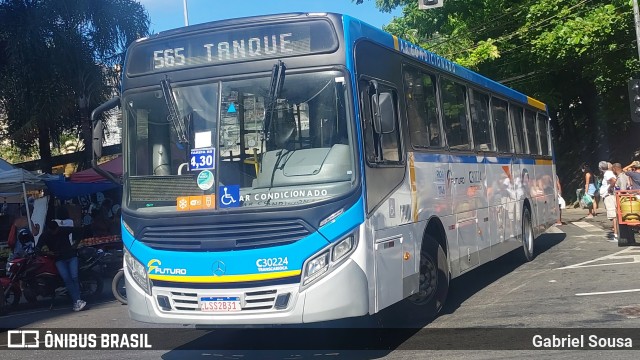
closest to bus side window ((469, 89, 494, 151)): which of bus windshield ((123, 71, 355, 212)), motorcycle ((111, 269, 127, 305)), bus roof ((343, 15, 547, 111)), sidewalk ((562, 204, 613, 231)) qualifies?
bus roof ((343, 15, 547, 111))

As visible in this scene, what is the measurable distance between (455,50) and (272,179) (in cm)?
1886

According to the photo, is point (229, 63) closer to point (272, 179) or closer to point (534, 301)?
point (272, 179)

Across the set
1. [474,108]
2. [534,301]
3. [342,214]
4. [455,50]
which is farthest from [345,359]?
[455,50]

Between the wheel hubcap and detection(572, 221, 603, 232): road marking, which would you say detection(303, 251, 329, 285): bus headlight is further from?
detection(572, 221, 603, 232): road marking

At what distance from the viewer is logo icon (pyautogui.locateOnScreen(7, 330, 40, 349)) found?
29.2 ft

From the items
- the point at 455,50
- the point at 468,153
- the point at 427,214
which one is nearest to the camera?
the point at 427,214

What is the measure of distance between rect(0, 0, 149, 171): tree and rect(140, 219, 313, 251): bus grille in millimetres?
20281

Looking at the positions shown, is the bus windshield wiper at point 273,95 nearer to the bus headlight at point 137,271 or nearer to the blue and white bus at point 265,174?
the blue and white bus at point 265,174

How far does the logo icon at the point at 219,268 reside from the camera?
6.52 meters

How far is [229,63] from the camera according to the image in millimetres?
6957

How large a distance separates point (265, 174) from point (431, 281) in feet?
10.1

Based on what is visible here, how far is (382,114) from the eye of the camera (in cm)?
695

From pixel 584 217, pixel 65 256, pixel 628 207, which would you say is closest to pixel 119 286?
pixel 65 256

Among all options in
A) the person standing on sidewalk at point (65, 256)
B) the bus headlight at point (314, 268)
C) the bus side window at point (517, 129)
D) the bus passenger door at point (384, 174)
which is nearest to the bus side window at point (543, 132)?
the bus side window at point (517, 129)
